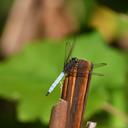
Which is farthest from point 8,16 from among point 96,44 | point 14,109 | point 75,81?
point 75,81

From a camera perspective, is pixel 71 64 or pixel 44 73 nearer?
pixel 71 64

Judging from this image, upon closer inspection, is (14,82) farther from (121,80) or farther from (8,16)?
(8,16)

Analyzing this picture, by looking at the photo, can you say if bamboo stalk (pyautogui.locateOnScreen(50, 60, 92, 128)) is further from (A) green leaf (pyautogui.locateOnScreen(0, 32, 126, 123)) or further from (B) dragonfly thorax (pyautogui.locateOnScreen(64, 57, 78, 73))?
(A) green leaf (pyautogui.locateOnScreen(0, 32, 126, 123))

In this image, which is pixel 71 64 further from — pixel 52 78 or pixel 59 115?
pixel 52 78

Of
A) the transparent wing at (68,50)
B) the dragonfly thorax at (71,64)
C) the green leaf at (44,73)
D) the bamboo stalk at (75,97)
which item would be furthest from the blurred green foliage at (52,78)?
the bamboo stalk at (75,97)

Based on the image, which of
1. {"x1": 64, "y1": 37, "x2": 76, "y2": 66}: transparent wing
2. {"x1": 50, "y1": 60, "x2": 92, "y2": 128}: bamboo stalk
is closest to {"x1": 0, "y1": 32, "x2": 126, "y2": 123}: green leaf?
{"x1": 64, "y1": 37, "x2": 76, "y2": 66}: transparent wing

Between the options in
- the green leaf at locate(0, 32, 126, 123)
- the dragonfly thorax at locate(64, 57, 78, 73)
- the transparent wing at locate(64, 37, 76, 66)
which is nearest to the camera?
the dragonfly thorax at locate(64, 57, 78, 73)

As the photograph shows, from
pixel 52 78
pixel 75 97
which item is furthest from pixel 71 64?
pixel 52 78

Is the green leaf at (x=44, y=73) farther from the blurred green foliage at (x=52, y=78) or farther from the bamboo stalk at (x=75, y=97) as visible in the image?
the bamboo stalk at (x=75, y=97)

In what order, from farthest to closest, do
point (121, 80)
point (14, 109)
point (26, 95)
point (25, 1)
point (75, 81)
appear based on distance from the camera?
point (25, 1) < point (14, 109) < point (121, 80) < point (26, 95) < point (75, 81)

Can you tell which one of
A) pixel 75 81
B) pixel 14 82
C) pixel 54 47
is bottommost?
pixel 75 81

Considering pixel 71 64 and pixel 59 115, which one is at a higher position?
pixel 71 64
